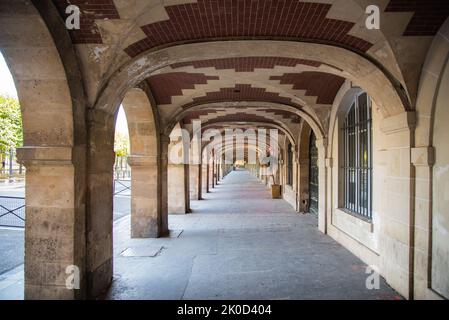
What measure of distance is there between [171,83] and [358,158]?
4.17 meters

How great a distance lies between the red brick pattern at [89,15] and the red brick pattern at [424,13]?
9.36 feet

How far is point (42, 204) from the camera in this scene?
3768mm

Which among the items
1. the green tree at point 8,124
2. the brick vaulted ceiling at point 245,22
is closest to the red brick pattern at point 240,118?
the brick vaulted ceiling at point 245,22

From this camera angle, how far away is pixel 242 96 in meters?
8.55

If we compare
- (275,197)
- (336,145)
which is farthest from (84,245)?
(275,197)

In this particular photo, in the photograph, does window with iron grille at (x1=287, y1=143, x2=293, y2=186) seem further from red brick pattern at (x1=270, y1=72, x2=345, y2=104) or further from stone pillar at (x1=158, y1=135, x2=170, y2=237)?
stone pillar at (x1=158, y1=135, x2=170, y2=237)

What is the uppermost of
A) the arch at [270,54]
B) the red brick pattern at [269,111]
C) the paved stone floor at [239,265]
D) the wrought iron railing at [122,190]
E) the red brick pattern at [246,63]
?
the red brick pattern at [246,63]

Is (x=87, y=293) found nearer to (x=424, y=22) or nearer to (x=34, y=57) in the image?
(x=34, y=57)

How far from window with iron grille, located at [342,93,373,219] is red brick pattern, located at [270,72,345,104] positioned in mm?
552

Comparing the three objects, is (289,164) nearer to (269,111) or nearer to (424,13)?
(269,111)

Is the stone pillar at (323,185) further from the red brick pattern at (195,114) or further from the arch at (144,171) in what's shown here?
the red brick pattern at (195,114)

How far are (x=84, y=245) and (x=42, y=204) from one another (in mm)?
682

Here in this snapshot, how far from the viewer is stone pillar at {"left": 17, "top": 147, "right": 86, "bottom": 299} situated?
3.73 meters

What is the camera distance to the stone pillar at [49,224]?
3.73 m
